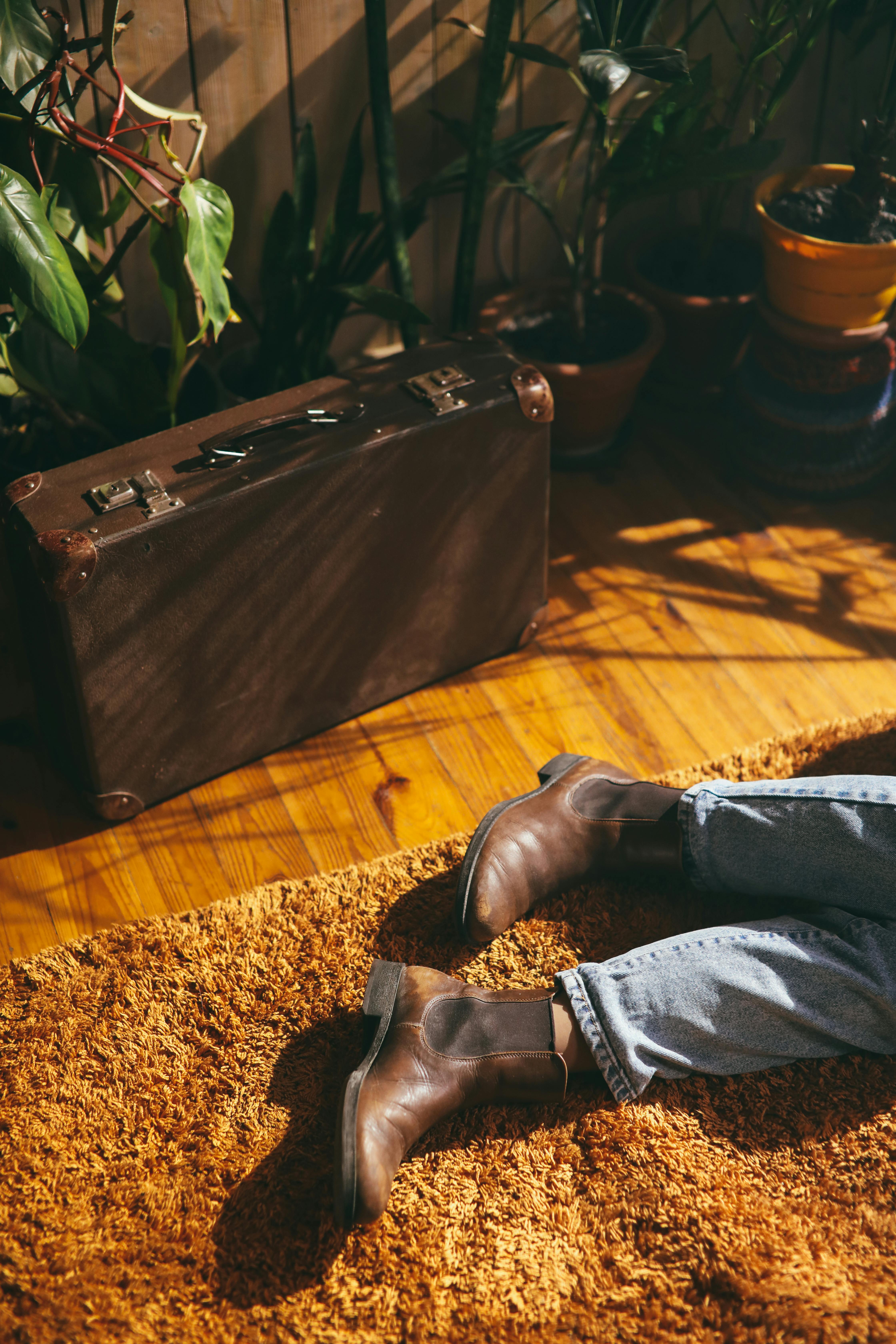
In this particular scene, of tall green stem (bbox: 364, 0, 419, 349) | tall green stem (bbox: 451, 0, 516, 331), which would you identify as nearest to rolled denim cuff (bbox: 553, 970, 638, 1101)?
tall green stem (bbox: 364, 0, 419, 349)

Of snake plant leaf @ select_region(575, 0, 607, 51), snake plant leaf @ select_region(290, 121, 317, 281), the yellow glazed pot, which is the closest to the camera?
snake plant leaf @ select_region(575, 0, 607, 51)

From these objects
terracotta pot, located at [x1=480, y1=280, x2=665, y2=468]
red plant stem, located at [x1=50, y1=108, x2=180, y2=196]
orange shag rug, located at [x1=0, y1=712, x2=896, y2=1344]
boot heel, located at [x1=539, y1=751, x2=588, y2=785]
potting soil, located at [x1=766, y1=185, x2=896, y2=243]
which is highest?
red plant stem, located at [x1=50, y1=108, x2=180, y2=196]

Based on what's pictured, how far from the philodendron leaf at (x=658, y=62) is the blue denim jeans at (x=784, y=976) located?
3.28 feet

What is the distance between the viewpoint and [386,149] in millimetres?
1786

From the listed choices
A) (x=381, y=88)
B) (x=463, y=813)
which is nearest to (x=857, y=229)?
(x=381, y=88)

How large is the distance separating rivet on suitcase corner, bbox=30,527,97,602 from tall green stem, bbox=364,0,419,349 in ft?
2.19

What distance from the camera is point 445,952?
142 centimetres

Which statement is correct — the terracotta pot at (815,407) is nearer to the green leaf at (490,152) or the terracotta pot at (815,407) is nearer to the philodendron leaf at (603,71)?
the green leaf at (490,152)

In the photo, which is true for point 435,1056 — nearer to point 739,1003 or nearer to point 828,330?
point 739,1003

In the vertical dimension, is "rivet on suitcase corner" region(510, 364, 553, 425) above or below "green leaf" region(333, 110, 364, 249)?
below

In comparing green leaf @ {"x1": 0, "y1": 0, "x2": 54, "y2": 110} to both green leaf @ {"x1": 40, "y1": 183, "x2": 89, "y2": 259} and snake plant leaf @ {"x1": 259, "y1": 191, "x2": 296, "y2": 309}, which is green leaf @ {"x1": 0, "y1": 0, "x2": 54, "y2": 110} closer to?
green leaf @ {"x1": 40, "y1": 183, "x2": 89, "y2": 259}

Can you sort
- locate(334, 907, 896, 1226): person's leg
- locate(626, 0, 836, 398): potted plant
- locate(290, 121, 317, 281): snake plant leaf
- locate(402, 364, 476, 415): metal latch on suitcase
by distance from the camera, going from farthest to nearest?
locate(626, 0, 836, 398): potted plant → locate(290, 121, 317, 281): snake plant leaf → locate(402, 364, 476, 415): metal latch on suitcase → locate(334, 907, 896, 1226): person's leg

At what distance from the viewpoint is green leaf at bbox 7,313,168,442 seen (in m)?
1.61

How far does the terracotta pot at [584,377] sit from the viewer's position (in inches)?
78.4
